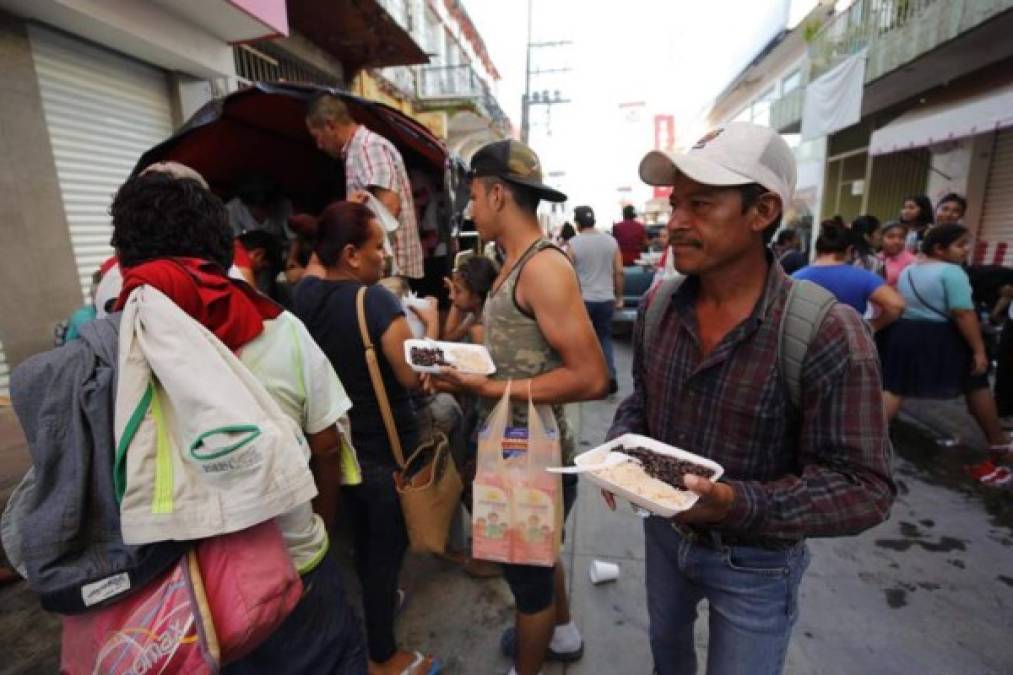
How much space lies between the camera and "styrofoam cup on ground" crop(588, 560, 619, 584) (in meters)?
2.90

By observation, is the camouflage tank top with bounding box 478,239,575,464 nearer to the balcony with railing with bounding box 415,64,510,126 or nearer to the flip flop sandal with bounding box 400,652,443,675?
the flip flop sandal with bounding box 400,652,443,675

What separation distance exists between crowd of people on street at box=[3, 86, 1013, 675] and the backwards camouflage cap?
1 centimetres

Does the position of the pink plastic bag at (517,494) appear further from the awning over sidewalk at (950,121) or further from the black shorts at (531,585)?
the awning over sidewalk at (950,121)

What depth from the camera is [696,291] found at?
60.5 inches

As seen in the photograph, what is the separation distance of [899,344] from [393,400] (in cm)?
447

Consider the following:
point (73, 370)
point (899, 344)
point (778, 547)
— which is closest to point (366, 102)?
point (73, 370)

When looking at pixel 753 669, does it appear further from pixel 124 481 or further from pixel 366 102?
pixel 366 102

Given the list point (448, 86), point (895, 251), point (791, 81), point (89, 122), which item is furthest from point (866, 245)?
point (791, 81)

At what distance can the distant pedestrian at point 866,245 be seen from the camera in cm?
535

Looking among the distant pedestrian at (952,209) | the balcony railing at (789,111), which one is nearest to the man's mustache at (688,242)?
the distant pedestrian at (952,209)

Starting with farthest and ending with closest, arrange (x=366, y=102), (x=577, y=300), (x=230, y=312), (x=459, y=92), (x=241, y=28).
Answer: (x=459, y=92), (x=241, y=28), (x=366, y=102), (x=577, y=300), (x=230, y=312)

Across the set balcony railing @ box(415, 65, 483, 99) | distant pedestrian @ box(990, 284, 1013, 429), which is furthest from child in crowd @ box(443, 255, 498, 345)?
balcony railing @ box(415, 65, 483, 99)

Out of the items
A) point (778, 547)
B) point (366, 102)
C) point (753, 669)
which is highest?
point (366, 102)

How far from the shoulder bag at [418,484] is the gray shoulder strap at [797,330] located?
1416 millimetres
